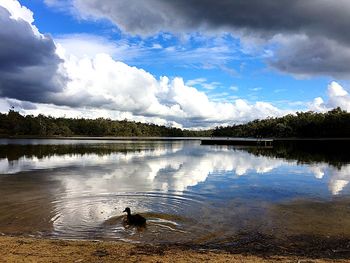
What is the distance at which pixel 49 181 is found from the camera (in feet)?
85.3

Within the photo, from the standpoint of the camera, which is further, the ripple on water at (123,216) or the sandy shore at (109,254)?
the ripple on water at (123,216)

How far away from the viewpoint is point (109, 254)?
31.9 feet

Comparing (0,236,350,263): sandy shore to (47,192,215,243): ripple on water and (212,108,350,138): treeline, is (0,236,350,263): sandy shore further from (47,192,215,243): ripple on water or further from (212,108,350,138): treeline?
(212,108,350,138): treeline

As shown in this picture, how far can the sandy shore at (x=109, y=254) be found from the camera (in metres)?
9.24

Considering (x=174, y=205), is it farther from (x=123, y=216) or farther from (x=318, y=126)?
(x=318, y=126)

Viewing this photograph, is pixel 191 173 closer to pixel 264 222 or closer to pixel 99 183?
pixel 99 183

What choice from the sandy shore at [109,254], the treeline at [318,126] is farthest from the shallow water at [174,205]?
the treeline at [318,126]

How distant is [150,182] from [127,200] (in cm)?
677

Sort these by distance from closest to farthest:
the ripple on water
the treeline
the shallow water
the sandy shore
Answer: the sandy shore, the ripple on water, the shallow water, the treeline

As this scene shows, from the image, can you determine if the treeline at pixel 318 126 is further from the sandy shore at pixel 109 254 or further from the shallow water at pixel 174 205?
the sandy shore at pixel 109 254

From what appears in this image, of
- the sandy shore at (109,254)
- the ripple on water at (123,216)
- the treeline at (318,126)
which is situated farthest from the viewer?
the treeline at (318,126)

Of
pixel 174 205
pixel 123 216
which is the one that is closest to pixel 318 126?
pixel 174 205

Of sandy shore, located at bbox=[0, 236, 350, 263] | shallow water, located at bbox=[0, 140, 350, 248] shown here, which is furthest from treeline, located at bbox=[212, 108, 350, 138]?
sandy shore, located at bbox=[0, 236, 350, 263]

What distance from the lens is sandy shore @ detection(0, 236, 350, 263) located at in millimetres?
9242
